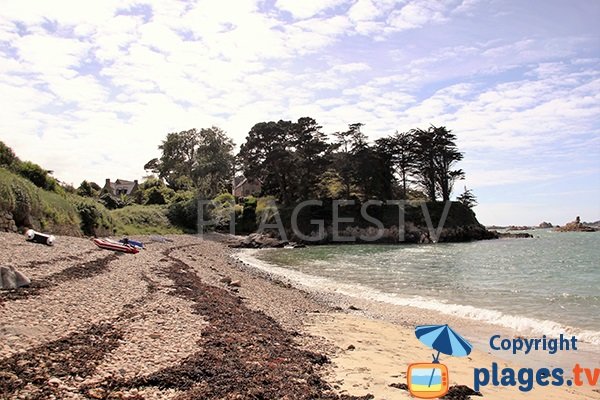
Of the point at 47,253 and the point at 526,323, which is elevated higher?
the point at 47,253

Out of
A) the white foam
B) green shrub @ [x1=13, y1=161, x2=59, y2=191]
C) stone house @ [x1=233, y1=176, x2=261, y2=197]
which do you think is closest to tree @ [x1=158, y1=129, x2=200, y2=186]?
stone house @ [x1=233, y1=176, x2=261, y2=197]

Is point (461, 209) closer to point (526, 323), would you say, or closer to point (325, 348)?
A: point (526, 323)

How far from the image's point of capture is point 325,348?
30.8ft

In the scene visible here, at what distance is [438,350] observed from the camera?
24.4 ft

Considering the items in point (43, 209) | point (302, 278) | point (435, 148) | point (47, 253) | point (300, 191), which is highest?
point (435, 148)

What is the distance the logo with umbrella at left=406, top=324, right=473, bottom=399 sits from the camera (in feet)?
23.0

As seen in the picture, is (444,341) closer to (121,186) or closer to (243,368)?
(243,368)

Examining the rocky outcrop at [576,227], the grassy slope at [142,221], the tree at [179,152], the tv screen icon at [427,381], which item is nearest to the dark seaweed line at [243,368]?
the tv screen icon at [427,381]

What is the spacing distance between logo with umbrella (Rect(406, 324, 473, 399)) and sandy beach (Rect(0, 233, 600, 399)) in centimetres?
28

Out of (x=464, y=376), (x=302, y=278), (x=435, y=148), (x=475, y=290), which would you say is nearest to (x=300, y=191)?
(x=435, y=148)

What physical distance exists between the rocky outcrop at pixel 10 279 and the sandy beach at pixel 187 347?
0.30m

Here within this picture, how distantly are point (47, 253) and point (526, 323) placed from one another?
18.1m

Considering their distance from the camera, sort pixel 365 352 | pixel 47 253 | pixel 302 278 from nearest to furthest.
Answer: pixel 365 352 → pixel 47 253 → pixel 302 278

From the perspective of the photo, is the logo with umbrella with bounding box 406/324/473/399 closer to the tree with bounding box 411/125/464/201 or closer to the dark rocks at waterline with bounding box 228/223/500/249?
the dark rocks at waterline with bounding box 228/223/500/249
